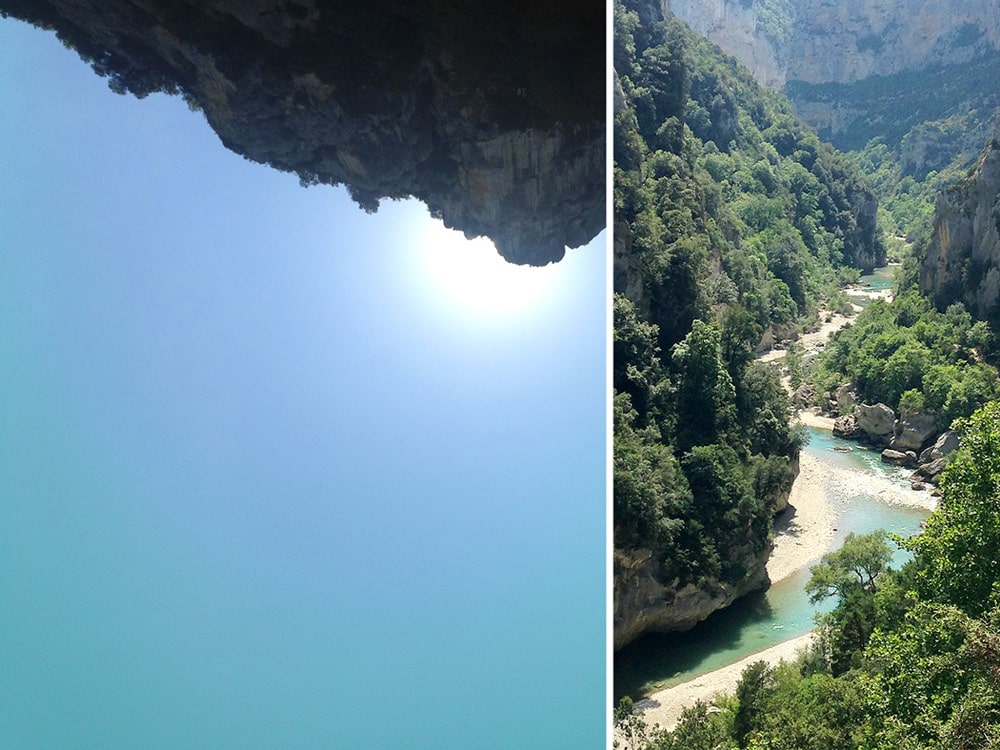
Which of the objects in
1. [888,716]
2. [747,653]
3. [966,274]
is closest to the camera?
[888,716]

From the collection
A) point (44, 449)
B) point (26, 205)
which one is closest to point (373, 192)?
point (26, 205)

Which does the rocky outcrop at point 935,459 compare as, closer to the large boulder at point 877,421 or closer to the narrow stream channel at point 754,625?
the narrow stream channel at point 754,625

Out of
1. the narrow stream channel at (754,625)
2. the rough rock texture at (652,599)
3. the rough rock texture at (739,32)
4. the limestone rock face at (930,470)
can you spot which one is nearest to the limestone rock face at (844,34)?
the rough rock texture at (739,32)

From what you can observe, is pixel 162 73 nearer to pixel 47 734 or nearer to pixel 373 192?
pixel 373 192

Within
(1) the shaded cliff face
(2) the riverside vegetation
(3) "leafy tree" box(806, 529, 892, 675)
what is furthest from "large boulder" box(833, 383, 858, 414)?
(1) the shaded cliff face

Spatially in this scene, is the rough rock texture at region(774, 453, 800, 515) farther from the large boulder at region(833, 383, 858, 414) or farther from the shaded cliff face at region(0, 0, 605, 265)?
the shaded cliff face at region(0, 0, 605, 265)

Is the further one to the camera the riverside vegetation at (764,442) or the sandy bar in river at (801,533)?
the sandy bar in river at (801,533)
